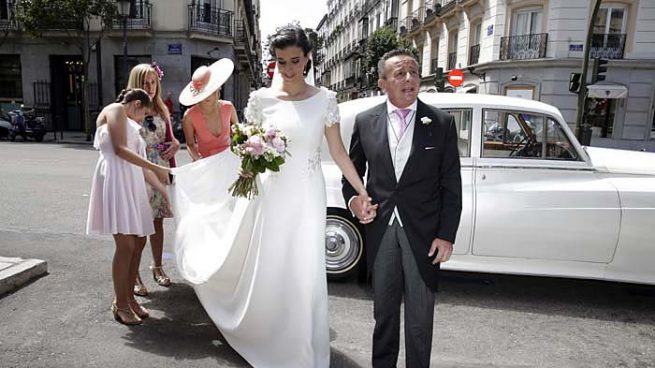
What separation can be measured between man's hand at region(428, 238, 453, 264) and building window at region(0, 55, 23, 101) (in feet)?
91.4

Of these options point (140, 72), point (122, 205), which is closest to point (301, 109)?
point (122, 205)

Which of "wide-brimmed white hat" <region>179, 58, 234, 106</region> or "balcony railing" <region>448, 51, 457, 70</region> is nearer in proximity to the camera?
"wide-brimmed white hat" <region>179, 58, 234, 106</region>

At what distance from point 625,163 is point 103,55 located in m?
24.5

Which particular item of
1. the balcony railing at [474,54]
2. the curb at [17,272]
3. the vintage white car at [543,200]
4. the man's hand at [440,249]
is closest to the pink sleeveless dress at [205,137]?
the curb at [17,272]

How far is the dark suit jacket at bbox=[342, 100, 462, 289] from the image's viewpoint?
271 cm

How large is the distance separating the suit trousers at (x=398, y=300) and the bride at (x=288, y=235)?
35 centimetres

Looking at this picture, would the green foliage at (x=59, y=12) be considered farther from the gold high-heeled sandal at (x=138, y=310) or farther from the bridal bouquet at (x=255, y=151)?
the bridal bouquet at (x=255, y=151)

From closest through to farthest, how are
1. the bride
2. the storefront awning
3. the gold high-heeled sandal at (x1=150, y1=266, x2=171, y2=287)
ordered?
the bride → the gold high-heeled sandal at (x1=150, y1=266, x2=171, y2=287) → the storefront awning

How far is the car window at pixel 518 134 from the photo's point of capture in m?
4.46

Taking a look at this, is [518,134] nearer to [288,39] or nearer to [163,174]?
[288,39]

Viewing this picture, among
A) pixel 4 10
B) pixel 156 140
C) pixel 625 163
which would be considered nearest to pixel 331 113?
pixel 156 140

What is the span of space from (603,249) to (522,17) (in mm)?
22435

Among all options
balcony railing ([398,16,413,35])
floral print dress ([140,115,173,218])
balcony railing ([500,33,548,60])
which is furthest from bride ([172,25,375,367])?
balcony railing ([398,16,413,35])

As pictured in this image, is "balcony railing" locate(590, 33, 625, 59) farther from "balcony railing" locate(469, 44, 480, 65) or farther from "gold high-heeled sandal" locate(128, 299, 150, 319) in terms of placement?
"gold high-heeled sandal" locate(128, 299, 150, 319)
